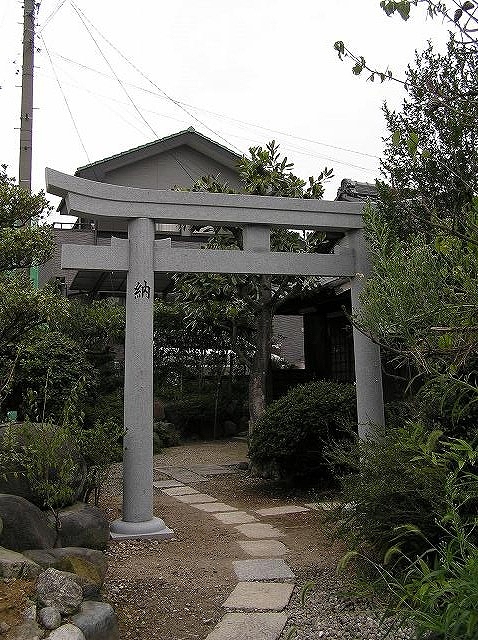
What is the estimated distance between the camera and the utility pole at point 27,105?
32.9ft

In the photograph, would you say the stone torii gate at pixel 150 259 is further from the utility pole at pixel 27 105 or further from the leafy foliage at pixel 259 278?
the utility pole at pixel 27 105

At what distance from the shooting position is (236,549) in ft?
17.7

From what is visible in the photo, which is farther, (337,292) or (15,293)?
(337,292)

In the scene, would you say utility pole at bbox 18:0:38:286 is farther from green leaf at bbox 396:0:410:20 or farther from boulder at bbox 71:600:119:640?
green leaf at bbox 396:0:410:20

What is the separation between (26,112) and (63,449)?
700cm

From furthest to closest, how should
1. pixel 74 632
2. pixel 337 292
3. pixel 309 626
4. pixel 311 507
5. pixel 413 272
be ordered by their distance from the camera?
1. pixel 337 292
2. pixel 311 507
3. pixel 413 272
4. pixel 309 626
5. pixel 74 632

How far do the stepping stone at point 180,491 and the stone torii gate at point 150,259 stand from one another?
2.20m

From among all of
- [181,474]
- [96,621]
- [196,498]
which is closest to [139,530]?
[196,498]

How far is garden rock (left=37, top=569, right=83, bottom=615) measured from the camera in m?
3.18

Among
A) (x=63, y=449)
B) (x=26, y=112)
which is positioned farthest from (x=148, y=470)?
(x=26, y=112)

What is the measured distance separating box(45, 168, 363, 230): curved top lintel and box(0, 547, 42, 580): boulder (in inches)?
126

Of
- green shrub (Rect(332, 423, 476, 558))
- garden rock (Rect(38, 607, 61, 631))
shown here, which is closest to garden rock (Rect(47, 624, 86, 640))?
garden rock (Rect(38, 607, 61, 631))

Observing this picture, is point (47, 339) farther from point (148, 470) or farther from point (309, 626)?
point (309, 626)

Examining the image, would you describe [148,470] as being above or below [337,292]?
below
